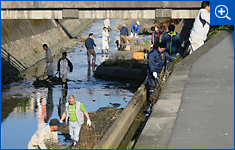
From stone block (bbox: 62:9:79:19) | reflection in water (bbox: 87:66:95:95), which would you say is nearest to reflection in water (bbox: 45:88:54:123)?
reflection in water (bbox: 87:66:95:95)

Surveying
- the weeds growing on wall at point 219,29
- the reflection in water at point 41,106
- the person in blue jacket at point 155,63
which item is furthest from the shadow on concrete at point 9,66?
the weeds growing on wall at point 219,29

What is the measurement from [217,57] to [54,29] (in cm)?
2101

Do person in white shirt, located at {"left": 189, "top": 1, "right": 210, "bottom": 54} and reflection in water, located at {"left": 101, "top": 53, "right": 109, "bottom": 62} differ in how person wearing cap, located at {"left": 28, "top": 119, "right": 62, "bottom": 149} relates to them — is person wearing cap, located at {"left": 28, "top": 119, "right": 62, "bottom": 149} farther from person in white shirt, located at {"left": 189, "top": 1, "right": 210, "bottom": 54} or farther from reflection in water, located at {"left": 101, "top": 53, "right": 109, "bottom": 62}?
reflection in water, located at {"left": 101, "top": 53, "right": 109, "bottom": 62}

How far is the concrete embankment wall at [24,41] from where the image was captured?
21516 mm

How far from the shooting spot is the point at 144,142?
26.6 feet

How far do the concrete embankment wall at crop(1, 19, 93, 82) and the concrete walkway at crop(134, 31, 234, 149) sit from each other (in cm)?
989

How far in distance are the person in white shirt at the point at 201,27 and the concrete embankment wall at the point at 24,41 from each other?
8.92 m

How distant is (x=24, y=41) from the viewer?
2473 cm

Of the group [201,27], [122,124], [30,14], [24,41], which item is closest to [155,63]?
[201,27]

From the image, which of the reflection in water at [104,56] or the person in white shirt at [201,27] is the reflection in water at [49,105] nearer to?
the person in white shirt at [201,27]

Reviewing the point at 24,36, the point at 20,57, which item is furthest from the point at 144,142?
the point at 24,36

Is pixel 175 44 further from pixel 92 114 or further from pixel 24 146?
pixel 24 146

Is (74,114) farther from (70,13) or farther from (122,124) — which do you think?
(70,13)

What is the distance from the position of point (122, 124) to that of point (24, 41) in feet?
49.0
